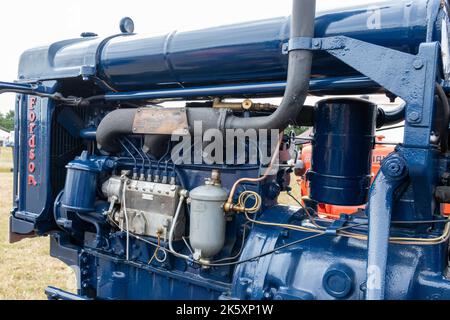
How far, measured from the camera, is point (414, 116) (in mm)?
1595

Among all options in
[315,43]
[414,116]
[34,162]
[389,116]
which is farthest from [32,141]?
[414,116]

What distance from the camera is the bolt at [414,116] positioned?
1.59 meters

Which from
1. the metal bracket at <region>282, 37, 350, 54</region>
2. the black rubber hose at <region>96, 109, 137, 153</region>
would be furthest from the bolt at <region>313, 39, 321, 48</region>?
the black rubber hose at <region>96, 109, 137, 153</region>

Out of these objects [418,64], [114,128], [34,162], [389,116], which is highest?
[418,64]

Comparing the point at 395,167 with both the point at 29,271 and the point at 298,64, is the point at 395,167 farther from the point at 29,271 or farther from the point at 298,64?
the point at 29,271

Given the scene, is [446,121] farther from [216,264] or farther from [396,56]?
[216,264]

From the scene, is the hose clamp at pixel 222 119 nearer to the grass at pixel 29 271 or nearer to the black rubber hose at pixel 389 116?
the black rubber hose at pixel 389 116

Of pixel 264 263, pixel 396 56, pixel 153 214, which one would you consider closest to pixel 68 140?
pixel 153 214

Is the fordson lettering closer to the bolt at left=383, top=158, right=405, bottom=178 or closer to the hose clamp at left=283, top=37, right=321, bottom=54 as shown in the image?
the hose clamp at left=283, top=37, right=321, bottom=54

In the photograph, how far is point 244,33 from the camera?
6.87ft

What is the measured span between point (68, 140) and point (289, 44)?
6.58ft

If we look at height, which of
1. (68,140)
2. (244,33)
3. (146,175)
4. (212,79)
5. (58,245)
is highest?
(244,33)

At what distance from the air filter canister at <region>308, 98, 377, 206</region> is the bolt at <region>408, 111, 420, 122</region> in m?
0.43

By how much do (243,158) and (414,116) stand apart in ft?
3.01
